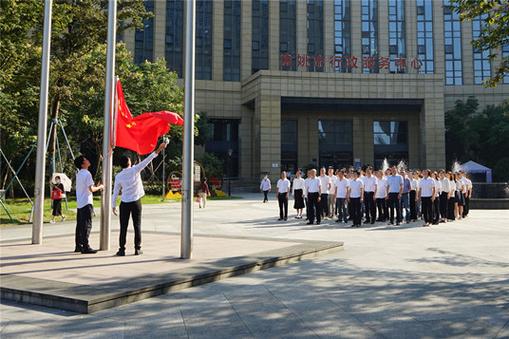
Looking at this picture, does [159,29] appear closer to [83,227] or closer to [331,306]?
[83,227]

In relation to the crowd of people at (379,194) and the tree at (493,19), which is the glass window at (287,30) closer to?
the crowd of people at (379,194)

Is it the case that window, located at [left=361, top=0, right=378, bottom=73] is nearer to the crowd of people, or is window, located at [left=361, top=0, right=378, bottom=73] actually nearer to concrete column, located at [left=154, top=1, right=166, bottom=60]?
concrete column, located at [left=154, top=1, right=166, bottom=60]

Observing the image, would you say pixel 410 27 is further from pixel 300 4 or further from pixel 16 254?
pixel 16 254

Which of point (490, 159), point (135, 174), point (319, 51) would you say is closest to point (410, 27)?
point (319, 51)

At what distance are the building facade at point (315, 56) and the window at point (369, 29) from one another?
0.35 feet

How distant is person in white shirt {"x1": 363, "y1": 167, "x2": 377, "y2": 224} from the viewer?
47.9 ft

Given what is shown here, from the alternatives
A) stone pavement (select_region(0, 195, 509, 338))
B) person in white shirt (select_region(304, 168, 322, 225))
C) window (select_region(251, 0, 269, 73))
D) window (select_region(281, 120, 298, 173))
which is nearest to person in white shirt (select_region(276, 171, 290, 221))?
person in white shirt (select_region(304, 168, 322, 225))

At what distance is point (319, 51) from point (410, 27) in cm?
1030

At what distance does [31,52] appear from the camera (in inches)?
659

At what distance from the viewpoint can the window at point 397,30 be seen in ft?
161

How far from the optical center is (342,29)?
4891 cm

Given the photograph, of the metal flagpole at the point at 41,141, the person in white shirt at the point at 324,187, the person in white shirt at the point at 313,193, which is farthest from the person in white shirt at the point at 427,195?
the metal flagpole at the point at 41,141

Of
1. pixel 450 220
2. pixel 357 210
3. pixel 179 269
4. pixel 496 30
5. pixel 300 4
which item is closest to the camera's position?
pixel 179 269

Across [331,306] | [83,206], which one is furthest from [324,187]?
[331,306]
